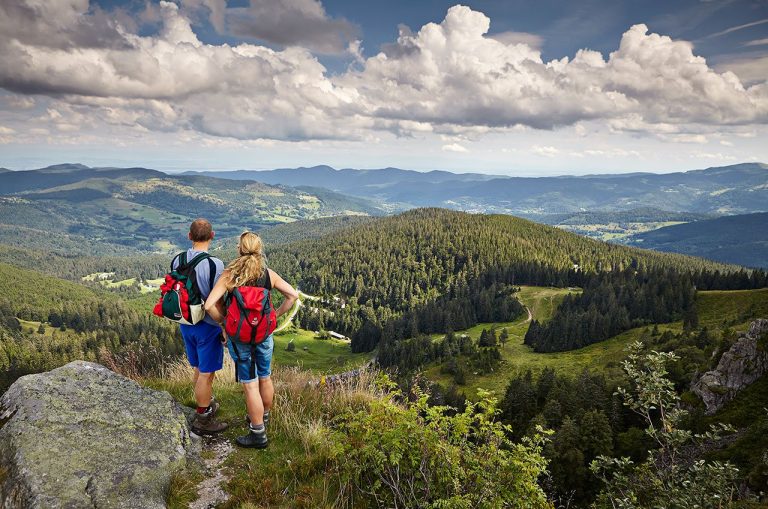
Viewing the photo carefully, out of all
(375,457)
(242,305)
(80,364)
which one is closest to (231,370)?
(80,364)

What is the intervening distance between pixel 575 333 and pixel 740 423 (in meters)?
98.3

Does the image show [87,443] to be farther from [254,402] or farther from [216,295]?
[216,295]

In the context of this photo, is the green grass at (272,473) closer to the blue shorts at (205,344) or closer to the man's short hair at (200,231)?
the blue shorts at (205,344)

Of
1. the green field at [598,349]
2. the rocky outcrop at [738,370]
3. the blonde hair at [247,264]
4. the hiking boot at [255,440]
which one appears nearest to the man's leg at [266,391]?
the hiking boot at [255,440]

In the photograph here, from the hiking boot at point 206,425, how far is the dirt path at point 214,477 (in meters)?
0.15

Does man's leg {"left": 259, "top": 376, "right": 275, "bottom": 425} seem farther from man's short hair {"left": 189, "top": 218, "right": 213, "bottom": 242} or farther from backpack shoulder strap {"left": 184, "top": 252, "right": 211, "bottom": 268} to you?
man's short hair {"left": 189, "top": 218, "right": 213, "bottom": 242}

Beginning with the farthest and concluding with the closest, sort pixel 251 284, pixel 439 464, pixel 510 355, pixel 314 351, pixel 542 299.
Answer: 1. pixel 542 299
2. pixel 314 351
3. pixel 510 355
4. pixel 251 284
5. pixel 439 464

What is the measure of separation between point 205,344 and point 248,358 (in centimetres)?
127

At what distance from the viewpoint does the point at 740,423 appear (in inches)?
1169

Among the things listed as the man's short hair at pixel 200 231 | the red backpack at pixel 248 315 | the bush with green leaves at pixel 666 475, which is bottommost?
the bush with green leaves at pixel 666 475

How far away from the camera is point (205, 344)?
9.07 metres

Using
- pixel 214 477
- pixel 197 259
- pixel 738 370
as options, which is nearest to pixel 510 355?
pixel 738 370

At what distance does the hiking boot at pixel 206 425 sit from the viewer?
9.05 meters

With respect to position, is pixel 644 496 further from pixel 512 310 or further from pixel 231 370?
pixel 512 310
